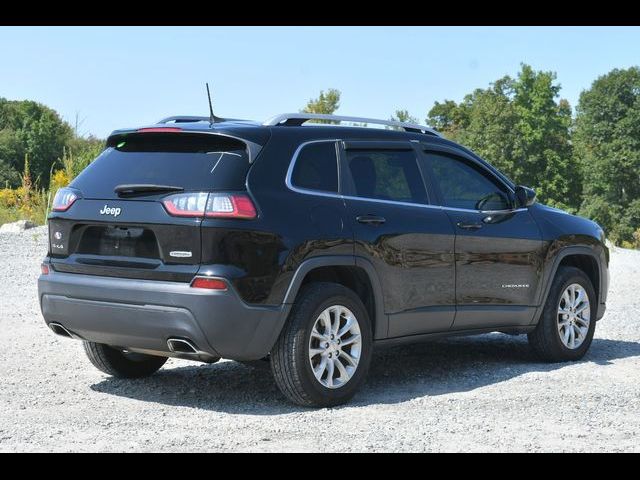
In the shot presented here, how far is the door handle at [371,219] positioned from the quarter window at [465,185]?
85 centimetres

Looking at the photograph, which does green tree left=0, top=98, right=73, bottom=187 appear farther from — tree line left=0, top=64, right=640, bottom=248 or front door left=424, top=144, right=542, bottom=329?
tree line left=0, top=64, right=640, bottom=248

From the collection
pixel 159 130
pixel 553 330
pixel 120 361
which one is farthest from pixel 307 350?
pixel 553 330

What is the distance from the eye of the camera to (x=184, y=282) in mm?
6516

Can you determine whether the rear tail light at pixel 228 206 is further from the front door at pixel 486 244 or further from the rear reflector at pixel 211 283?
the front door at pixel 486 244

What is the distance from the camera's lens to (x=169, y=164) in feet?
22.5

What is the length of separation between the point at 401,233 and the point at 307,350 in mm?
1218

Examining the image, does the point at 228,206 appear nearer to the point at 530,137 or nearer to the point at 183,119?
the point at 183,119

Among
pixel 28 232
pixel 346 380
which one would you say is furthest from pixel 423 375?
pixel 28 232

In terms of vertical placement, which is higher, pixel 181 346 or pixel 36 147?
pixel 36 147

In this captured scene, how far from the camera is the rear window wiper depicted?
6.70 m

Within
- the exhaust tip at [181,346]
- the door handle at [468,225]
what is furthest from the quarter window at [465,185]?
the exhaust tip at [181,346]

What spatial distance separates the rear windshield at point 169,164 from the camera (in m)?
6.66

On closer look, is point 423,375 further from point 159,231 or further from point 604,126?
point 604,126

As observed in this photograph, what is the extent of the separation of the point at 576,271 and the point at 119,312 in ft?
14.0
